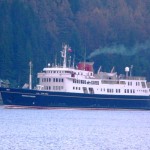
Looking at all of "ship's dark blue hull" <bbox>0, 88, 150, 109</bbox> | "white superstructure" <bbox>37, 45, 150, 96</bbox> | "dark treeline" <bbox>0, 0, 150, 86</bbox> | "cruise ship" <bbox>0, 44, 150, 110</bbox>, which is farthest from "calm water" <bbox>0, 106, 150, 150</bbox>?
"dark treeline" <bbox>0, 0, 150, 86</bbox>

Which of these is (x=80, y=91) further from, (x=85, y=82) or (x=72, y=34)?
(x=72, y=34)

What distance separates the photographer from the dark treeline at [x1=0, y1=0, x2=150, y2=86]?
472 ft

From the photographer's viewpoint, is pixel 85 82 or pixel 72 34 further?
pixel 72 34

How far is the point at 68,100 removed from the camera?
116 m

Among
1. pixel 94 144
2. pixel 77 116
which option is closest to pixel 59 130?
pixel 94 144

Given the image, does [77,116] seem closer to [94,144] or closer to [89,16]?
[94,144]

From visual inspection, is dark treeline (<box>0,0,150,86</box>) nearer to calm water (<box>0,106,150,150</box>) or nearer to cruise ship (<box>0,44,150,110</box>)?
cruise ship (<box>0,44,150,110</box>)

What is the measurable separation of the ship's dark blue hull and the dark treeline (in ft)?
68.5

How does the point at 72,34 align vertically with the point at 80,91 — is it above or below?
above

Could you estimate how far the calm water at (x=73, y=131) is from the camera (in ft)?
228

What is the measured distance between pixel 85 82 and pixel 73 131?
128ft

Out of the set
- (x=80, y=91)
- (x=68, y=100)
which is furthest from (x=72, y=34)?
(x=68, y=100)

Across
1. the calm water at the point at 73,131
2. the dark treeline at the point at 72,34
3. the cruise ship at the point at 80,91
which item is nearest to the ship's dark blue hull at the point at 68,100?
the cruise ship at the point at 80,91

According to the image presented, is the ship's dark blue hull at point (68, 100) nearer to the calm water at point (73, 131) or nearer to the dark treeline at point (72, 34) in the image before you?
the calm water at point (73, 131)
